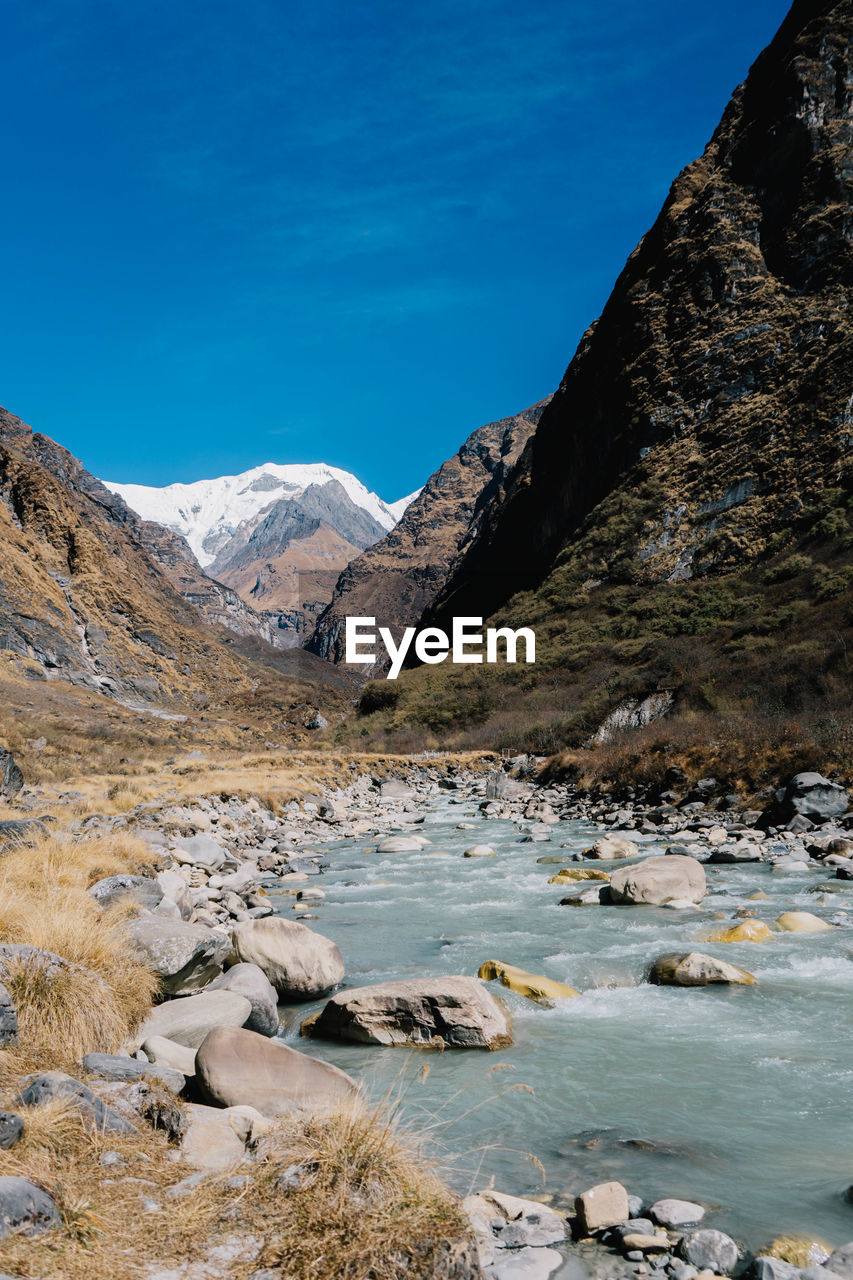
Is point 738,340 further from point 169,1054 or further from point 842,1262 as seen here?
point 842,1262

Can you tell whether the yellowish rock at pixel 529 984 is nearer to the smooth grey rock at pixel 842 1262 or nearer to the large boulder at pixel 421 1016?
the large boulder at pixel 421 1016

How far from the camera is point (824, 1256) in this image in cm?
351

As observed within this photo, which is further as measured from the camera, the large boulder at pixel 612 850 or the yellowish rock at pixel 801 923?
the large boulder at pixel 612 850

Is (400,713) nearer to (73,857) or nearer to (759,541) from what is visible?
(759,541)

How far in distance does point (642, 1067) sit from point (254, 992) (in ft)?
11.1

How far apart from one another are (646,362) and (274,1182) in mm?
91651

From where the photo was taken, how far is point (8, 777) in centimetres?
1970

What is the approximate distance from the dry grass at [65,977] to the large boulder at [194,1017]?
0.41 feet

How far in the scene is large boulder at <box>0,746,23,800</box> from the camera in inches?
746

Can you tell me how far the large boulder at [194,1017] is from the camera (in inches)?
224

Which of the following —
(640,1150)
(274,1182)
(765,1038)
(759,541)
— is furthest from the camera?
A: (759,541)

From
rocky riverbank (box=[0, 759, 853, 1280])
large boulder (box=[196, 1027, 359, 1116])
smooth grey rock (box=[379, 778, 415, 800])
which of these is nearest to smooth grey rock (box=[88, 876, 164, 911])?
rocky riverbank (box=[0, 759, 853, 1280])

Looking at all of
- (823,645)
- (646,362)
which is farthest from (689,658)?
(646,362)

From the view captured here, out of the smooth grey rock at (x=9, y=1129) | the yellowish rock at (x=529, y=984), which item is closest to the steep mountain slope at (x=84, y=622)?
the yellowish rock at (x=529, y=984)
